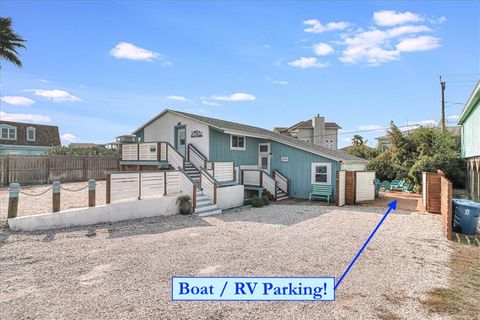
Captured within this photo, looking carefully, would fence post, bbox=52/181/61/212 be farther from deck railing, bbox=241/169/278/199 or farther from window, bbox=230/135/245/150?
deck railing, bbox=241/169/278/199

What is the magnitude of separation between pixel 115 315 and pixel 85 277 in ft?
5.67

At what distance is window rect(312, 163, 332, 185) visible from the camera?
52.7 ft

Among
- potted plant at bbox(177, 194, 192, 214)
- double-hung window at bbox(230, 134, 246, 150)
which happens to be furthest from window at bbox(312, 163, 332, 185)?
potted plant at bbox(177, 194, 192, 214)

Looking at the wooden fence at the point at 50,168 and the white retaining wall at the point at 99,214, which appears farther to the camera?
the wooden fence at the point at 50,168

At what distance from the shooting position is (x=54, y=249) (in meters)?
6.68

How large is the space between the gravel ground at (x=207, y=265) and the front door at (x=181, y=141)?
666 cm

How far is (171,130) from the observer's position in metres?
16.9

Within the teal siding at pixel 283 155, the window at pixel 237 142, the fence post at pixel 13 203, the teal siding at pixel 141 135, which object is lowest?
the fence post at pixel 13 203

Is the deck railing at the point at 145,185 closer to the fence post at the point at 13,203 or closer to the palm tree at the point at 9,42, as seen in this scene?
the fence post at the point at 13,203

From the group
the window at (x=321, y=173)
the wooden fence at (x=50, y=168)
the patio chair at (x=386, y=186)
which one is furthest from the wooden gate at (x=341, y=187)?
the wooden fence at (x=50, y=168)

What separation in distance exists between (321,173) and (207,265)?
11903 mm

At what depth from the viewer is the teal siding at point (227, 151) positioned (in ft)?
50.8

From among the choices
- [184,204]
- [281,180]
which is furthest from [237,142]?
[184,204]

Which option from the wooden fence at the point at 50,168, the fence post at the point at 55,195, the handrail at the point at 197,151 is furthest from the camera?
the wooden fence at the point at 50,168
